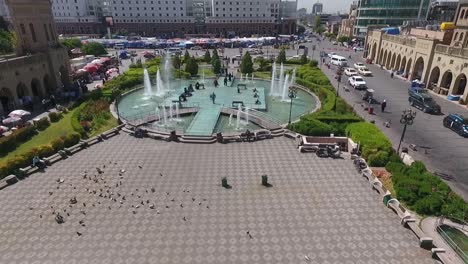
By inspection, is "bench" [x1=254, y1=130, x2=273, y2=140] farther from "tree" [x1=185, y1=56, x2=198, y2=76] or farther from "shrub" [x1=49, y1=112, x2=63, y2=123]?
"tree" [x1=185, y1=56, x2=198, y2=76]

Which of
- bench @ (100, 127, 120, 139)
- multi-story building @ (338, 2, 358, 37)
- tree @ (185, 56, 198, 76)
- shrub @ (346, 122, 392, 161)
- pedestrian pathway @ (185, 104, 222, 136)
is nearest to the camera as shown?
shrub @ (346, 122, 392, 161)

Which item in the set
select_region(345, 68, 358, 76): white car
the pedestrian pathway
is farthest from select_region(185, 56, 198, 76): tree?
select_region(345, 68, 358, 76): white car

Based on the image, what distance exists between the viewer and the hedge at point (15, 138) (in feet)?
78.8

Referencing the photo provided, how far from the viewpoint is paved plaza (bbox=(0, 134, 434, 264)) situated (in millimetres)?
14180

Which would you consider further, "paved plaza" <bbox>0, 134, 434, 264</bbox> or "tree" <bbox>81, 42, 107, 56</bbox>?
"tree" <bbox>81, 42, 107, 56</bbox>

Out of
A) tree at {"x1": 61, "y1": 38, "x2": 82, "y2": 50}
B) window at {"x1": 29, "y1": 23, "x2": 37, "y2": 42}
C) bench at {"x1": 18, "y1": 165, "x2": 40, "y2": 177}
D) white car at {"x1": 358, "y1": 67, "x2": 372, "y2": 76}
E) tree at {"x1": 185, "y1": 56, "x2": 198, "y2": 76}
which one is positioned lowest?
bench at {"x1": 18, "y1": 165, "x2": 40, "y2": 177}

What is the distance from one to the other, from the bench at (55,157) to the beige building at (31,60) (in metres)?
15.1

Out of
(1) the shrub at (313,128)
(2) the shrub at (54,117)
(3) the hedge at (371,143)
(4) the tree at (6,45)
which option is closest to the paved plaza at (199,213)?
(3) the hedge at (371,143)

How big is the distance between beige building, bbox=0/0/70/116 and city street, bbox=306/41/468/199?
38.3 metres

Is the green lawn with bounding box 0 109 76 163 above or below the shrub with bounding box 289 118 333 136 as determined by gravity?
below

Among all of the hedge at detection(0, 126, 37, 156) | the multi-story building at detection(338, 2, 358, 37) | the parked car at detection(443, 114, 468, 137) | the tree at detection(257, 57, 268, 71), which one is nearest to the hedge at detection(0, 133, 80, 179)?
the hedge at detection(0, 126, 37, 156)

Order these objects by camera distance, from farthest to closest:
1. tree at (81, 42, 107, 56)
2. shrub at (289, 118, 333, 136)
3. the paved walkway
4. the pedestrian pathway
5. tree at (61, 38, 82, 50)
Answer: tree at (61, 38, 82, 50)
tree at (81, 42, 107, 56)
the pedestrian pathway
shrub at (289, 118, 333, 136)
the paved walkway

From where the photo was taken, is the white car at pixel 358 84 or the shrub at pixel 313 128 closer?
the shrub at pixel 313 128

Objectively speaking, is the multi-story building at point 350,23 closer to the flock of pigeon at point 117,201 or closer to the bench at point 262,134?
the bench at point 262,134
